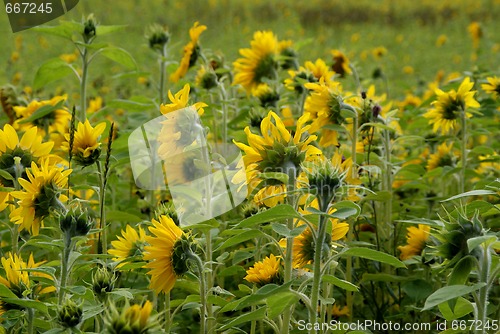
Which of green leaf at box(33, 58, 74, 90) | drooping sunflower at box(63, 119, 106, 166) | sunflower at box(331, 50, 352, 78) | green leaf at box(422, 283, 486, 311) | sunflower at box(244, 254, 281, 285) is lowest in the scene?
sunflower at box(244, 254, 281, 285)

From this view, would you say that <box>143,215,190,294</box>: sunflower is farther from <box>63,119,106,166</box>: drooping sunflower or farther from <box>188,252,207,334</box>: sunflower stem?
<box>63,119,106,166</box>: drooping sunflower

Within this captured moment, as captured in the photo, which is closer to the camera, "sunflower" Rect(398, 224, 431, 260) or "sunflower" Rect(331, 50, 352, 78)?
"sunflower" Rect(398, 224, 431, 260)

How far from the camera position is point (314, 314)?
1.00 metres

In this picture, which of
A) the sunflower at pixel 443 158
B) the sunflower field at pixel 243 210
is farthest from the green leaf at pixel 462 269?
the sunflower at pixel 443 158

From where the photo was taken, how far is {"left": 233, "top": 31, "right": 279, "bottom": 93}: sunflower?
6.84 ft

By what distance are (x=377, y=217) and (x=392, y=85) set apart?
3.99m

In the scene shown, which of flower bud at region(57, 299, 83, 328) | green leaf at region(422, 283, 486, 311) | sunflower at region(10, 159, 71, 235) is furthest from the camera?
sunflower at region(10, 159, 71, 235)

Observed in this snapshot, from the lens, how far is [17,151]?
1.33m

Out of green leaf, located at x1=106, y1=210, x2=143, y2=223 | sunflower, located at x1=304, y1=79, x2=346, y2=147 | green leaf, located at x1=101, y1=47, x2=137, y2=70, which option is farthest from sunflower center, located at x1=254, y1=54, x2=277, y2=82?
green leaf, located at x1=106, y1=210, x2=143, y2=223

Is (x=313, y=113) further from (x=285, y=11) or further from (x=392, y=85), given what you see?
(x=285, y=11)

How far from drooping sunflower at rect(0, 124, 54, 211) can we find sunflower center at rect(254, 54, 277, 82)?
2.95 feet

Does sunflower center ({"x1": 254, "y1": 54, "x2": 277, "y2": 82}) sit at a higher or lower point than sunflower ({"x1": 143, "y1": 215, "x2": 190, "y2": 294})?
higher

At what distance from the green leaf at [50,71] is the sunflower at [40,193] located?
2.28ft

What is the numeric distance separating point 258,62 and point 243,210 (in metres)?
0.75
